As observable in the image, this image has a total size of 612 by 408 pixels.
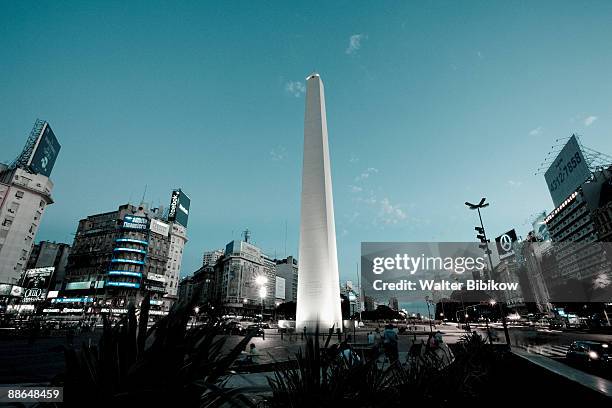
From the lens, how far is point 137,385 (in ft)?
5.44

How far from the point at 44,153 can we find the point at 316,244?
63190 mm

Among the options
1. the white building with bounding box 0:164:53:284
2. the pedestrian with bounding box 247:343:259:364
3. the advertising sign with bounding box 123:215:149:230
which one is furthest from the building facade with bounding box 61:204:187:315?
the pedestrian with bounding box 247:343:259:364

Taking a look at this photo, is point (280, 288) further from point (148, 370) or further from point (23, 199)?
point (148, 370)

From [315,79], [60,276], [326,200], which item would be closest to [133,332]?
[326,200]

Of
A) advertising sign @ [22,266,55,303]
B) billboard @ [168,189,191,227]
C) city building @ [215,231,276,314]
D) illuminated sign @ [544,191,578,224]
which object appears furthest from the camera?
city building @ [215,231,276,314]

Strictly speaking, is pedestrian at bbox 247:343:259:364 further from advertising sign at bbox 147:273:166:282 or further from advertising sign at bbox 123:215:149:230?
advertising sign at bbox 147:273:166:282

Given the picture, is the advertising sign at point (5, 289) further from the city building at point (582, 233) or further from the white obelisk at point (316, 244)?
the city building at point (582, 233)

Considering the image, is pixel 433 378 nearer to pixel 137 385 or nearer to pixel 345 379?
pixel 345 379

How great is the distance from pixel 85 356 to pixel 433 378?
403cm

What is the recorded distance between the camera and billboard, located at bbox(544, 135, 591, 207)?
225 ft

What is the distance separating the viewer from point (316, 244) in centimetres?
3072

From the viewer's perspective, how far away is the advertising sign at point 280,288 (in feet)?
473

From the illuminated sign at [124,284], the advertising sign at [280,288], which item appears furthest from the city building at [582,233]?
the advertising sign at [280,288]

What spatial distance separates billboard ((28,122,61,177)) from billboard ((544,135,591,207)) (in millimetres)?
113476
